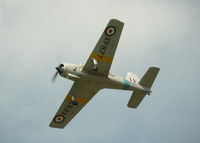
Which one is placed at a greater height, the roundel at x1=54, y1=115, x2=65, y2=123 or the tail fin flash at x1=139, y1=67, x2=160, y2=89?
the tail fin flash at x1=139, y1=67, x2=160, y2=89

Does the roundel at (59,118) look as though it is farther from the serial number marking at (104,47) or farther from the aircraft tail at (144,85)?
the serial number marking at (104,47)

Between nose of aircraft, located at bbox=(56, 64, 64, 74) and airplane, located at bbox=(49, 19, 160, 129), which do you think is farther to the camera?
nose of aircraft, located at bbox=(56, 64, 64, 74)

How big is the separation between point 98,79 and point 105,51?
6.80 feet

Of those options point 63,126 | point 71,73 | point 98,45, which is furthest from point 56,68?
point 63,126

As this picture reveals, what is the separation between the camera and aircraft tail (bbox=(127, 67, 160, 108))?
30675 millimetres

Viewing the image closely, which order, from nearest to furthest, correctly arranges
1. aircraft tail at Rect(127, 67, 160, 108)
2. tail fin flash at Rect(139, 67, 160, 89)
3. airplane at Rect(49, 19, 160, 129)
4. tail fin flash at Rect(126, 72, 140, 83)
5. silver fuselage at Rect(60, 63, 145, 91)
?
airplane at Rect(49, 19, 160, 129) → silver fuselage at Rect(60, 63, 145, 91) → tail fin flash at Rect(139, 67, 160, 89) → aircraft tail at Rect(127, 67, 160, 108) → tail fin flash at Rect(126, 72, 140, 83)

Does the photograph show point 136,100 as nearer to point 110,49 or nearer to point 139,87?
point 139,87

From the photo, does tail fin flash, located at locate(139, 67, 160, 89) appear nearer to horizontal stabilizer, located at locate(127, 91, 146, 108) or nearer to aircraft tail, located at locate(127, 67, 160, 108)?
aircraft tail, located at locate(127, 67, 160, 108)

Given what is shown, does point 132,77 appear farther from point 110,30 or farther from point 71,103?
point 110,30

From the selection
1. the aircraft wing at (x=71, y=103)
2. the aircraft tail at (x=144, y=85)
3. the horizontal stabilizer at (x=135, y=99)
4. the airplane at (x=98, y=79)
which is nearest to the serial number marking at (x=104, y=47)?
the airplane at (x=98, y=79)

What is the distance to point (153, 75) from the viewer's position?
101 ft

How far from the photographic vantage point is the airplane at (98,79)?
28419mm

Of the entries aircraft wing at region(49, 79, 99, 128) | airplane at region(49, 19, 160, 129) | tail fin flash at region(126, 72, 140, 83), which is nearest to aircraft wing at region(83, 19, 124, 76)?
airplane at region(49, 19, 160, 129)

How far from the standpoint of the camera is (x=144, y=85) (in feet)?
103
